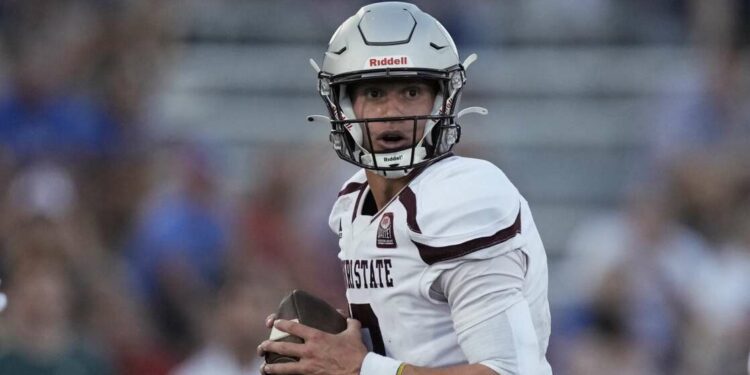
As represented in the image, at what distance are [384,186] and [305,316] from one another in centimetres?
42

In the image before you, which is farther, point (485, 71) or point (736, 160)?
point (485, 71)

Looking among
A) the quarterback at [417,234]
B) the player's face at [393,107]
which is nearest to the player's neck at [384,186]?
the quarterback at [417,234]

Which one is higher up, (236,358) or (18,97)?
(18,97)

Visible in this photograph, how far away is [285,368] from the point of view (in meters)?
3.39

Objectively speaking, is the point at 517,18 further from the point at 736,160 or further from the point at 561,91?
the point at 736,160

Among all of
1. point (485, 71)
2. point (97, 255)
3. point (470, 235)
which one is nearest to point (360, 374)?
point (470, 235)

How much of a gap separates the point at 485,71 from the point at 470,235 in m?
5.86

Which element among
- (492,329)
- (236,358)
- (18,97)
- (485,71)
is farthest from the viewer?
(485,71)

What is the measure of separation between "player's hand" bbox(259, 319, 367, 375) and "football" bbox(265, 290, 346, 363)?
0.02 metres

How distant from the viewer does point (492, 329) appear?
3.24 meters

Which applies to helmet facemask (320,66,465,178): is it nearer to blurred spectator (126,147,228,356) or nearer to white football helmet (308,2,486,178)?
white football helmet (308,2,486,178)

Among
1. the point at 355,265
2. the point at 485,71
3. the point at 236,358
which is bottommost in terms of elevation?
the point at 236,358

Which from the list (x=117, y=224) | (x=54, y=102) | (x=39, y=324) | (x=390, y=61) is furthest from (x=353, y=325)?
(x=54, y=102)

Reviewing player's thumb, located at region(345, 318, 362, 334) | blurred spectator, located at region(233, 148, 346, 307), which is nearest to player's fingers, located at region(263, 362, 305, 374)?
player's thumb, located at region(345, 318, 362, 334)
